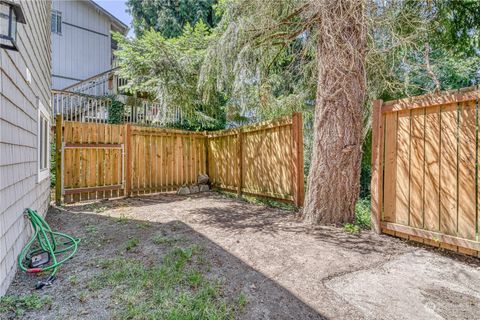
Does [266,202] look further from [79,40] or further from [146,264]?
[79,40]

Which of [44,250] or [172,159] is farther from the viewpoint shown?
[172,159]

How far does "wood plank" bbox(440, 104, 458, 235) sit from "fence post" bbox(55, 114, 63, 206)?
6049 millimetres

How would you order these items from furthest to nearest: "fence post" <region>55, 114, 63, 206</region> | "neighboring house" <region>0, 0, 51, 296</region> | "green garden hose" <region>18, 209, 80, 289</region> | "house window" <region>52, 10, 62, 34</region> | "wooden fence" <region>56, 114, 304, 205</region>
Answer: "house window" <region>52, 10, 62, 34</region>, "fence post" <region>55, 114, 63, 206</region>, "wooden fence" <region>56, 114, 304, 205</region>, "green garden hose" <region>18, 209, 80, 289</region>, "neighboring house" <region>0, 0, 51, 296</region>

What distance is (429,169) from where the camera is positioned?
10.1 feet

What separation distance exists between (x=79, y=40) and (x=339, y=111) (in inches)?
497

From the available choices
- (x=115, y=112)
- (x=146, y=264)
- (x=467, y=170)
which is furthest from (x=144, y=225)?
(x=115, y=112)

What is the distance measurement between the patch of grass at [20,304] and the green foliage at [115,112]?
839cm

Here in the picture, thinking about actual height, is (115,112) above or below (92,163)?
above

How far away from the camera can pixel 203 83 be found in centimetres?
534

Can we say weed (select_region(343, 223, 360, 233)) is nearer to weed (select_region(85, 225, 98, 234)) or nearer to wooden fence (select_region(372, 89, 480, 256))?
wooden fence (select_region(372, 89, 480, 256))

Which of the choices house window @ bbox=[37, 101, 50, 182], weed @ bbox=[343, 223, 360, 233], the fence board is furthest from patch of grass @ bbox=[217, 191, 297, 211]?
house window @ bbox=[37, 101, 50, 182]

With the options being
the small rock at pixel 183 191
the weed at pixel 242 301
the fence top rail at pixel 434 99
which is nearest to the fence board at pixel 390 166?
the fence top rail at pixel 434 99

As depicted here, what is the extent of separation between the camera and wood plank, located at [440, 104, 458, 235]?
285cm

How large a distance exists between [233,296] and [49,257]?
6.14 feet
